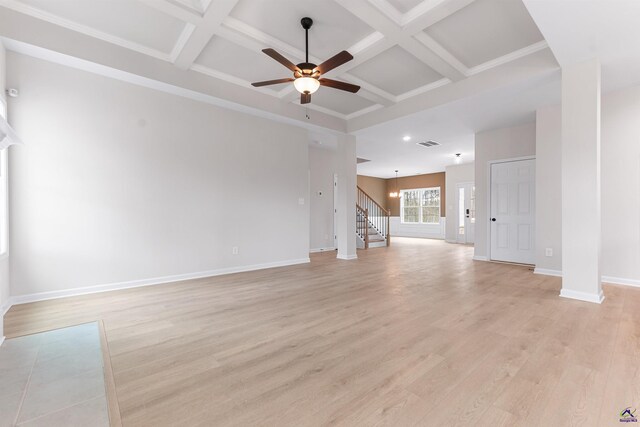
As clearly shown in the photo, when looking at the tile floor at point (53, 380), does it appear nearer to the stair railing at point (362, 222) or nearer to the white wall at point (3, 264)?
the white wall at point (3, 264)

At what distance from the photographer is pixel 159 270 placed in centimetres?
427

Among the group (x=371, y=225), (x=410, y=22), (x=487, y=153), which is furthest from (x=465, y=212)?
(x=410, y=22)

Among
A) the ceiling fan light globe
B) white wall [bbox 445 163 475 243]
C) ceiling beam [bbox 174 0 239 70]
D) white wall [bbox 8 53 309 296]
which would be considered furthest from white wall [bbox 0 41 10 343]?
white wall [bbox 445 163 475 243]

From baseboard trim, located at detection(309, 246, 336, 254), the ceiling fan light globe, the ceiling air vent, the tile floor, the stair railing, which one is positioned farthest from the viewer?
the stair railing

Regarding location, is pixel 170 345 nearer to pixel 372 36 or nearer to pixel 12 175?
pixel 12 175

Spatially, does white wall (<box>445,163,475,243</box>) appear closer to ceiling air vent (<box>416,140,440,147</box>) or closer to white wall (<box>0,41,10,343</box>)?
ceiling air vent (<box>416,140,440,147</box>)

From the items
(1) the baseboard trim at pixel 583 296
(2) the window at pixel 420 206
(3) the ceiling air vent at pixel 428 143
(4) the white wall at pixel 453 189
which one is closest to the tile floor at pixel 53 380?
(1) the baseboard trim at pixel 583 296

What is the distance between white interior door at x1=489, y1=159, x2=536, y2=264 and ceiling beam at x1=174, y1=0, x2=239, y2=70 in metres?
5.92

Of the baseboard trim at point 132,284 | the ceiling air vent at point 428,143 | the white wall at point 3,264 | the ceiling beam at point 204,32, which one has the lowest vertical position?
the baseboard trim at point 132,284

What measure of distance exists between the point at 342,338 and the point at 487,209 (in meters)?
5.40

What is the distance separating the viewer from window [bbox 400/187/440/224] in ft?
39.8

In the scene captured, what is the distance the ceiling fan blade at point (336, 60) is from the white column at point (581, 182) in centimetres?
277

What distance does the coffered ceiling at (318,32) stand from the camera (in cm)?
296

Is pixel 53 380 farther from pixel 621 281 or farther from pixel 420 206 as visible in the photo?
pixel 420 206
